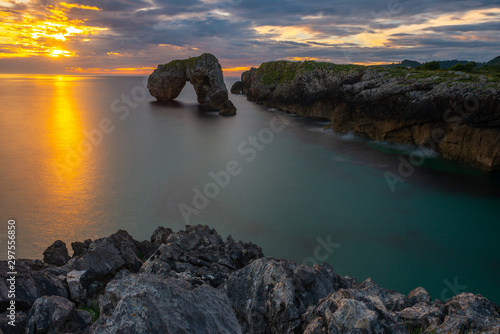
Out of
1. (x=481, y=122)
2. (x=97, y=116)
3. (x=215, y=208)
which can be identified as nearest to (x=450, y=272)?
(x=215, y=208)

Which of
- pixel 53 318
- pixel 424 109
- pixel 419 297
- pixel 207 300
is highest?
pixel 424 109

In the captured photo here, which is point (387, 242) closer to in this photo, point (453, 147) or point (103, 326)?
point (103, 326)

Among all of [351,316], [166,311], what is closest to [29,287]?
[166,311]

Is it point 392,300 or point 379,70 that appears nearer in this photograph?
point 392,300

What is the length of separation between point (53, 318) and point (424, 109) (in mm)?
40031

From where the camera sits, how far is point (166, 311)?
539 cm

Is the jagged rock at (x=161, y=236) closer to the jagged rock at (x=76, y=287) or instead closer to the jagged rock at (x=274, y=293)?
the jagged rock at (x=76, y=287)

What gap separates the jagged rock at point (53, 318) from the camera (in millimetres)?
7855

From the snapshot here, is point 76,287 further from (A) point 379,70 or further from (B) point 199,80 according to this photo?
(B) point 199,80

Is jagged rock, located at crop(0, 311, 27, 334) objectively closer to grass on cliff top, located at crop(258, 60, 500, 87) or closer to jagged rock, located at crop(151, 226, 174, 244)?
jagged rock, located at crop(151, 226, 174, 244)

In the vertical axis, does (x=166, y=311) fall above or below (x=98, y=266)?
above

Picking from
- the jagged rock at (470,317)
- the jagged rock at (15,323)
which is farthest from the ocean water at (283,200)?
the jagged rock at (15,323)

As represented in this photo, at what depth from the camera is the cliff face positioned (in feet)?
106

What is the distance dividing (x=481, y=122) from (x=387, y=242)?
2120 cm
